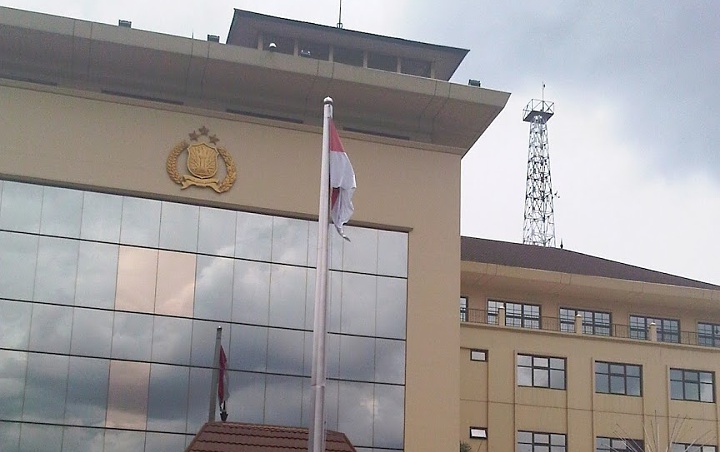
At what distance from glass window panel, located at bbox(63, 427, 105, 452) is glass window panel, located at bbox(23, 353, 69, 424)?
35cm

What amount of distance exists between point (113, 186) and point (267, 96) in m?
4.58

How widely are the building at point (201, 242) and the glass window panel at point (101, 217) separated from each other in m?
0.05

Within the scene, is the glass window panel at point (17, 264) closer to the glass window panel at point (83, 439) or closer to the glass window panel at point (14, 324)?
the glass window panel at point (14, 324)

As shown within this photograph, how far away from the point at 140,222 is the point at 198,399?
14.2 feet

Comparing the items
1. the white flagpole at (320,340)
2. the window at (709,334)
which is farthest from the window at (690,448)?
the white flagpole at (320,340)

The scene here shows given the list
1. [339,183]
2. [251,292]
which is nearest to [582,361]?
[251,292]

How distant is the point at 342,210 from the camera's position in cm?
1684

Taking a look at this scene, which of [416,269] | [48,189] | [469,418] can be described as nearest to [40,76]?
[48,189]

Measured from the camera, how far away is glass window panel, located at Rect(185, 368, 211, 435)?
25031 millimetres

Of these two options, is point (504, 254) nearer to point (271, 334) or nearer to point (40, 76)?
point (271, 334)

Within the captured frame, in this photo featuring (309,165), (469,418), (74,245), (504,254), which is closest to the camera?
(74,245)

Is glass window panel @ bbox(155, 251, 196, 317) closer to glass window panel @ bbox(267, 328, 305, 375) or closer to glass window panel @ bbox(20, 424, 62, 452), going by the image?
glass window panel @ bbox(267, 328, 305, 375)

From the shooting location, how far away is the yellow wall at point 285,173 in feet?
84.8

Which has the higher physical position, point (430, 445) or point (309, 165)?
point (309, 165)
